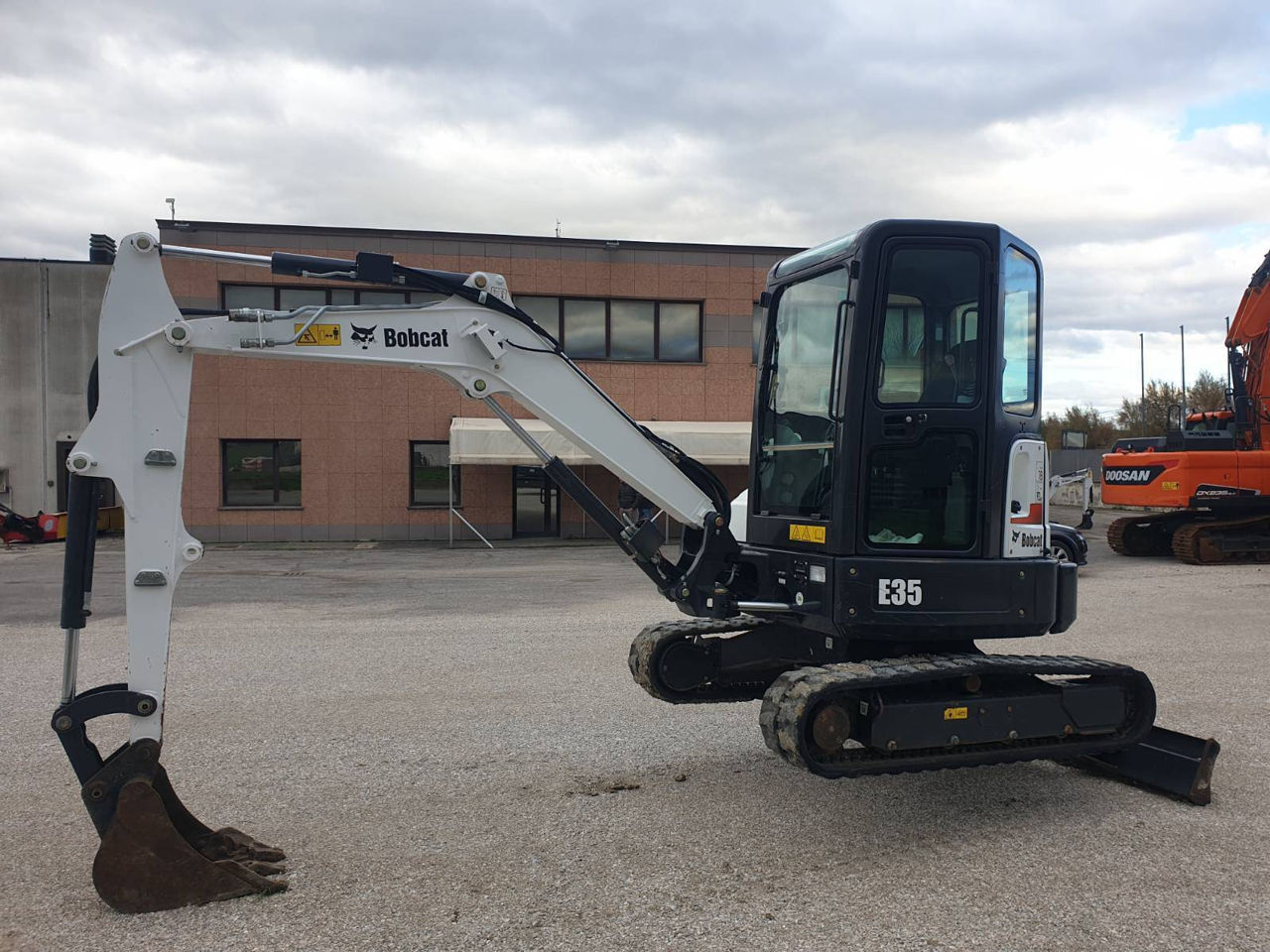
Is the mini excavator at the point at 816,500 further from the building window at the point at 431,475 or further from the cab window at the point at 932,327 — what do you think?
the building window at the point at 431,475

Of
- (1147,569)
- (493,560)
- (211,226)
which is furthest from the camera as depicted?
(211,226)

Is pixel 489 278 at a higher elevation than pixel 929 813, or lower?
higher

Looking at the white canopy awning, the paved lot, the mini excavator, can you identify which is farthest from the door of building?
the mini excavator

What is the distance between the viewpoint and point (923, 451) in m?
5.35

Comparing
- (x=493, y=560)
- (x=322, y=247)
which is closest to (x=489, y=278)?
(x=493, y=560)

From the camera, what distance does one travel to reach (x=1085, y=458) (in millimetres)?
44438

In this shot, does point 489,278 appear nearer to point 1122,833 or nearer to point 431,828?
point 431,828

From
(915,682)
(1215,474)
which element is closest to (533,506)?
(1215,474)

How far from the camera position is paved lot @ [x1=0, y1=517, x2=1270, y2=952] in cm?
417

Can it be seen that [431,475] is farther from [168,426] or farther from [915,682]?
[915,682]

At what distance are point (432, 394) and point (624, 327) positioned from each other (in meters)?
4.75

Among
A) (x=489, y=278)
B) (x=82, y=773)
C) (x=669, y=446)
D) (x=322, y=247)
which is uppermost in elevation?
(x=322, y=247)

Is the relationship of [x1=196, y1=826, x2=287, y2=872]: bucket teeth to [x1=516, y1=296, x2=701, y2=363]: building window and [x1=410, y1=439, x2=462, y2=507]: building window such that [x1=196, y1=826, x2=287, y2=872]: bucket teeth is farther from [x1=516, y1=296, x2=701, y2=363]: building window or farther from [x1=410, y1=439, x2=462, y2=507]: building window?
[x1=516, y1=296, x2=701, y2=363]: building window

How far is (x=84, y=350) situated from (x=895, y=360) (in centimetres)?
2676
